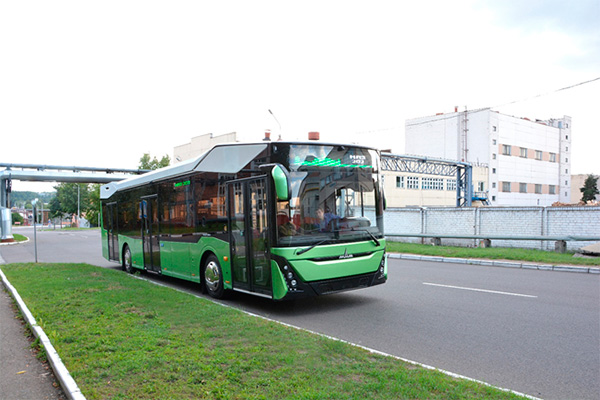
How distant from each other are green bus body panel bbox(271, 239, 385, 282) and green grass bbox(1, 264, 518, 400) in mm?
1182

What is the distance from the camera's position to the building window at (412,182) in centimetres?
5781

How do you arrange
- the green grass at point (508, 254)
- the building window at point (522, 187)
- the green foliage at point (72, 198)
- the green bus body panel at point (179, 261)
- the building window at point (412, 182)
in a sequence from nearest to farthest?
the green bus body panel at point (179, 261)
the green grass at point (508, 254)
the building window at point (412, 182)
the building window at point (522, 187)
the green foliage at point (72, 198)

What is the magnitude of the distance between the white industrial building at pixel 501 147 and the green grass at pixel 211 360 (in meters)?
58.3

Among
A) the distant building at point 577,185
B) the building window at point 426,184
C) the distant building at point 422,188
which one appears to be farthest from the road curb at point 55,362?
the distant building at point 577,185

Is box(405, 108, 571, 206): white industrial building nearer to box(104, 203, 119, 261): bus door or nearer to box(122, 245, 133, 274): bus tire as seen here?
box(104, 203, 119, 261): bus door

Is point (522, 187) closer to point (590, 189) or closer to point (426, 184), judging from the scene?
point (426, 184)

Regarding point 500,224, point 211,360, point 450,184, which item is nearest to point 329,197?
point 211,360

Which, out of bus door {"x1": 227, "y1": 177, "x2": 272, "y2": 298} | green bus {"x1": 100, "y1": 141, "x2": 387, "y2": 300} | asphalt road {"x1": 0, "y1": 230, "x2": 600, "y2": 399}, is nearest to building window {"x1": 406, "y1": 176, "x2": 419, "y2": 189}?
asphalt road {"x1": 0, "y1": 230, "x2": 600, "y2": 399}

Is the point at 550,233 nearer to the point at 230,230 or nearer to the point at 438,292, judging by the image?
the point at 438,292

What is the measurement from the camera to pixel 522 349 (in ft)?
18.9

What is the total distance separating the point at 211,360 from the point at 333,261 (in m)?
3.37

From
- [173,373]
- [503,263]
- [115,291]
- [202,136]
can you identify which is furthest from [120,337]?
[202,136]

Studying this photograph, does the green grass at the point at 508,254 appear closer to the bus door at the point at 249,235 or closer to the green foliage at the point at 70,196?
the bus door at the point at 249,235

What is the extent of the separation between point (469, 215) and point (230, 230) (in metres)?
15.5
